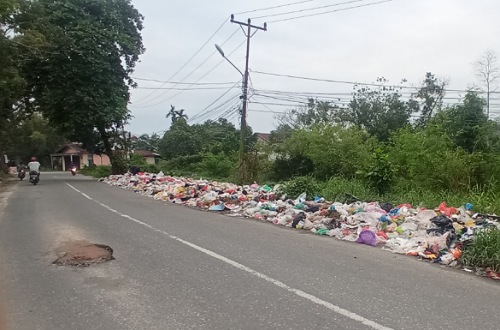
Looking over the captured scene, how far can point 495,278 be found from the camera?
5992 millimetres

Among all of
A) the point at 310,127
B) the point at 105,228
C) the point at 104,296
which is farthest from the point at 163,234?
the point at 310,127

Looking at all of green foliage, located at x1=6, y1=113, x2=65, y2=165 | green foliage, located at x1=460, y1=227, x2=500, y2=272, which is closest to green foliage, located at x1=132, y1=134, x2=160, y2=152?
green foliage, located at x1=6, y1=113, x2=65, y2=165

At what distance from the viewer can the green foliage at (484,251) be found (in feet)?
20.8

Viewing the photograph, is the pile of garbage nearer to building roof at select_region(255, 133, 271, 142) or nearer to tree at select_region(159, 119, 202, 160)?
building roof at select_region(255, 133, 271, 142)

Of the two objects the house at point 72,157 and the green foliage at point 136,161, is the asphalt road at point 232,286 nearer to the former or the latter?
the green foliage at point 136,161

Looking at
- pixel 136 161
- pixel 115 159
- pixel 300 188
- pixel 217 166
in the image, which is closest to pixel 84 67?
pixel 115 159

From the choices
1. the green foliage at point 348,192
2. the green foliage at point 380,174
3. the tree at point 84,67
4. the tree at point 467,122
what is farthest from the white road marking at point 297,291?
the tree at point 84,67

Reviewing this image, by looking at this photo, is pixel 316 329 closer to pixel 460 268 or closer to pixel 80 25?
pixel 460 268

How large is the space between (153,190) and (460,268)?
15127 millimetres

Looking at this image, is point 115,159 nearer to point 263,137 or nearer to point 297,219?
point 263,137

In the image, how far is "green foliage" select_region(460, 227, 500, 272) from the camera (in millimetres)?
6332

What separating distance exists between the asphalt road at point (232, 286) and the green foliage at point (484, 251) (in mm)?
462

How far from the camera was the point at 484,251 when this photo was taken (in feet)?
21.4

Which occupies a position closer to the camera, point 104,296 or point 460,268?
point 104,296
